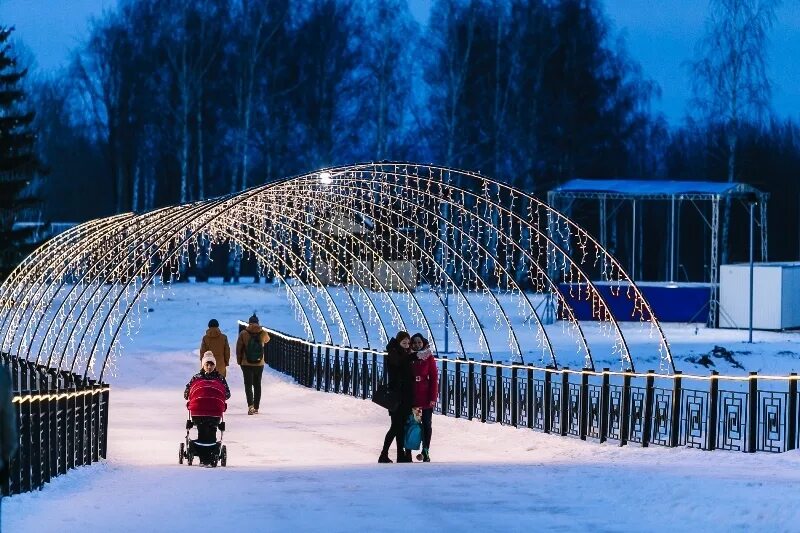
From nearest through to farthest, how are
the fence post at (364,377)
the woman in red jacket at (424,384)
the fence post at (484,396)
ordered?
the woman in red jacket at (424,384)
the fence post at (484,396)
the fence post at (364,377)

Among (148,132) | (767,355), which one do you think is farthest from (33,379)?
(148,132)

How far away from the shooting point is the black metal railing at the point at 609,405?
17594mm

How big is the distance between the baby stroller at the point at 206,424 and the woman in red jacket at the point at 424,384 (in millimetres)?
2256

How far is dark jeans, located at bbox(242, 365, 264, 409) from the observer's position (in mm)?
24891

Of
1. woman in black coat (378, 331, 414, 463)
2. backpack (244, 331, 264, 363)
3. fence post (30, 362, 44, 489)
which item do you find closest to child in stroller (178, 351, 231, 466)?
woman in black coat (378, 331, 414, 463)

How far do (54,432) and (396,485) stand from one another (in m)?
3.52

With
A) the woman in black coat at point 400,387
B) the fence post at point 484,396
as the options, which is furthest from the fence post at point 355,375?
the woman in black coat at point 400,387

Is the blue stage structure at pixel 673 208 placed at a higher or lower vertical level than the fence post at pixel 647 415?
higher

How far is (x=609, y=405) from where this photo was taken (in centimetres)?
2030

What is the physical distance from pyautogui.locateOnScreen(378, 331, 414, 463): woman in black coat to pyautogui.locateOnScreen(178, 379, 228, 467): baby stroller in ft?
6.24

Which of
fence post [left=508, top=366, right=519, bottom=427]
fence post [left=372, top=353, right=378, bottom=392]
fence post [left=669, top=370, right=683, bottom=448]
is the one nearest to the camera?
fence post [left=669, top=370, right=683, bottom=448]

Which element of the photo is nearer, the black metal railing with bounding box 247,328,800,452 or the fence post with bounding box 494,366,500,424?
the black metal railing with bounding box 247,328,800,452

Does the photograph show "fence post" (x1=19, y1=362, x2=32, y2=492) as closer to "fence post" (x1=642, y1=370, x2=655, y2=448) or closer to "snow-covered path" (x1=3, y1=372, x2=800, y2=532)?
"snow-covered path" (x1=3, y1=372, x2=800, y2=532)

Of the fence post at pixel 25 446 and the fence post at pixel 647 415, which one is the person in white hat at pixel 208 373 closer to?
the fence post at pixel 25 446
